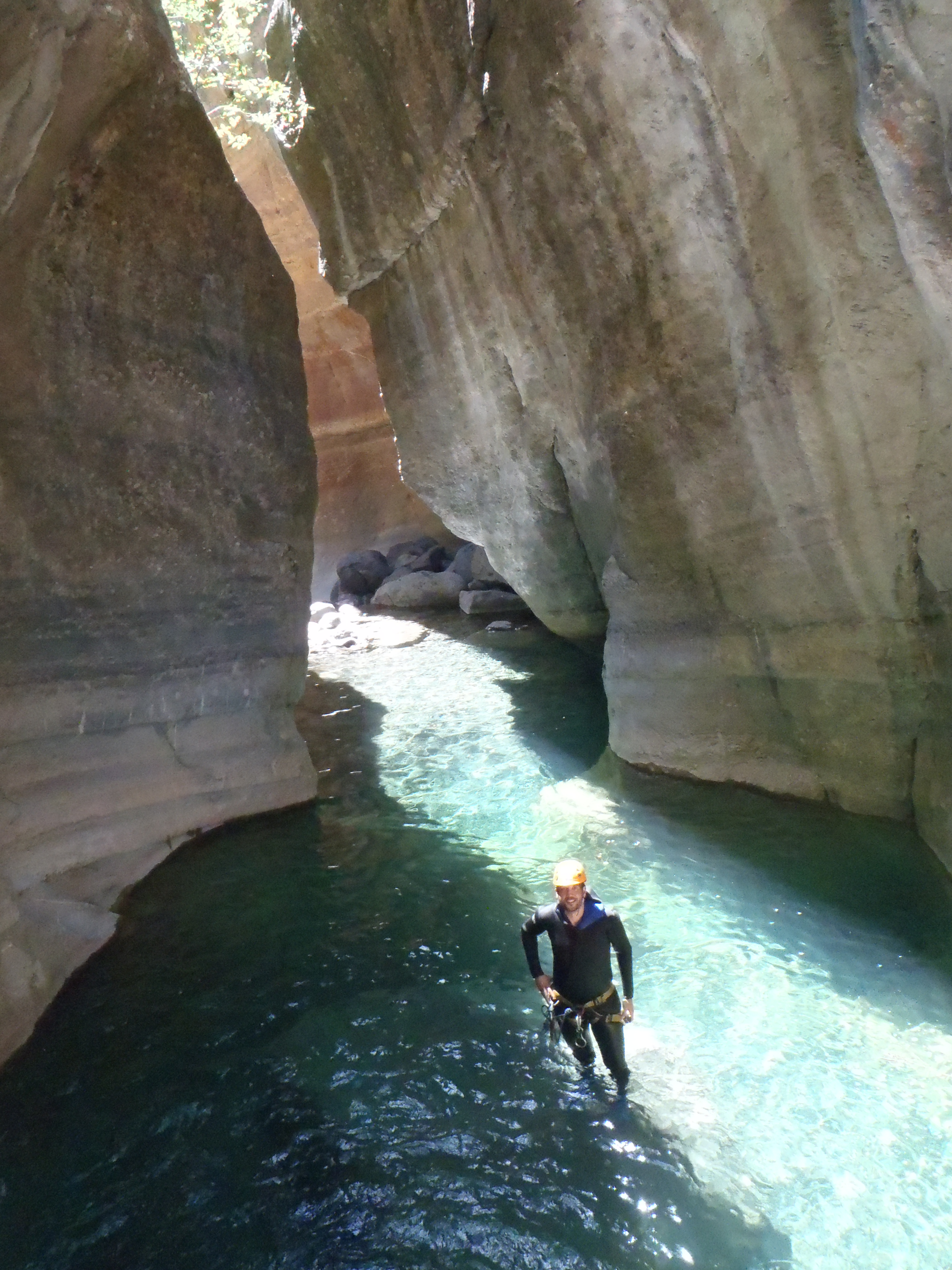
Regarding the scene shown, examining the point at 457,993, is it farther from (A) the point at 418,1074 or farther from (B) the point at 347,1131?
(B) the point at 347,1131

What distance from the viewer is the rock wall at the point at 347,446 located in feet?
80.0

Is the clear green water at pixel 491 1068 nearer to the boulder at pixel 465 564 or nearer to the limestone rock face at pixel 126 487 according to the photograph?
Result: the limestone rock face at pixel 126 487

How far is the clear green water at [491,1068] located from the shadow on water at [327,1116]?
15 mm

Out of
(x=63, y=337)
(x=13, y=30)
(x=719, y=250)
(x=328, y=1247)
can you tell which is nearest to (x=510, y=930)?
(x=328, y=1247)

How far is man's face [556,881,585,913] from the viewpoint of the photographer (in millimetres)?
4008

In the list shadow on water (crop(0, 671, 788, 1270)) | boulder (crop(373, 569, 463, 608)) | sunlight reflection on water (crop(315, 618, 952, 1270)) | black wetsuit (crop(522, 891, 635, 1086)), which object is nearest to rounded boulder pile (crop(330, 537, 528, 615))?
boulder (crop(373, 569, 463, 608))

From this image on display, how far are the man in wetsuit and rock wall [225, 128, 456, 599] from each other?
20.2m

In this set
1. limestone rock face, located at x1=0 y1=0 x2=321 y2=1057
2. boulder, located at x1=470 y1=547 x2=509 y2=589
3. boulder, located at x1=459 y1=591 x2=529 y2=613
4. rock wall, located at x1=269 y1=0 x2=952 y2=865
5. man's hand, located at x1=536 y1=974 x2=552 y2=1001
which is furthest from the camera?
boulder, located at x1=470 y1=547 x2=509 y2=589

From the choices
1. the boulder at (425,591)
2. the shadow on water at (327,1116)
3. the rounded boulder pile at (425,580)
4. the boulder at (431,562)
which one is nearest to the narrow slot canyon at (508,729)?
the shadow on water at (327,1116)

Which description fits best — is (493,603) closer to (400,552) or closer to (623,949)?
(400,552)

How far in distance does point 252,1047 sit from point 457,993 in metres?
1.21

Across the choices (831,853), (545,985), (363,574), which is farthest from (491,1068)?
(363,574)

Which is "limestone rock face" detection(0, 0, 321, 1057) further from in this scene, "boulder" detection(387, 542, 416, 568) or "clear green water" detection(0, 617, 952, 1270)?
"boulder" detection(387, 542, 416, 568)

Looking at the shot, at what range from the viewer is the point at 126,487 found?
23.7 feet
